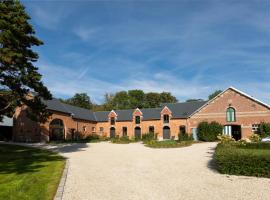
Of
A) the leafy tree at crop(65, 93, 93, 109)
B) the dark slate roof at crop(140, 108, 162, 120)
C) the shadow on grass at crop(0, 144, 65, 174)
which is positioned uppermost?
the leafy tree at crop(65, 93, 93, 109)

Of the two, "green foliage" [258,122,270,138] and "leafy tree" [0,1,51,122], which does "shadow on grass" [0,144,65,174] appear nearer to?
"leafy tree" [0,1,51,122]

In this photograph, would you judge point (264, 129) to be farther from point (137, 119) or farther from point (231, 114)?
point (137, 119)

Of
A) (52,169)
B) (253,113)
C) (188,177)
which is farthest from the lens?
(253,113)

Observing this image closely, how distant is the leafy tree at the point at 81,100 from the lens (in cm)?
8356

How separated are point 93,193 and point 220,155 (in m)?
6.75

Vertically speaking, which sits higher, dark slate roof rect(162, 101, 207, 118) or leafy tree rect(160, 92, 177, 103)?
leafy tree rect(160, 92, 177, 103)

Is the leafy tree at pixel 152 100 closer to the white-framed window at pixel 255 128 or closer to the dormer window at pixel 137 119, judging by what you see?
the dormer window at pixel 137 119

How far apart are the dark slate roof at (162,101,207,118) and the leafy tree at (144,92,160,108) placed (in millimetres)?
36483

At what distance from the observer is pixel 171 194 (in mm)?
9555

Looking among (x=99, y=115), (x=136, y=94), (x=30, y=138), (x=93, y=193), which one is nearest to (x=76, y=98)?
(x=136, y=94)

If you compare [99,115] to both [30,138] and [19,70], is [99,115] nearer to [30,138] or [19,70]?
[30,138]

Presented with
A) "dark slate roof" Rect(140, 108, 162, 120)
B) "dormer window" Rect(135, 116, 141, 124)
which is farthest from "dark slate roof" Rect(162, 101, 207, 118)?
"dormer window" Rect(135, 116, 141, 124)

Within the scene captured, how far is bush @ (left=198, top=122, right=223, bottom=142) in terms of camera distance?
126 ft

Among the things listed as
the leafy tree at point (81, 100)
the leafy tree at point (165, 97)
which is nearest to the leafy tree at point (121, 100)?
the leafy tree at point (81, 100)
